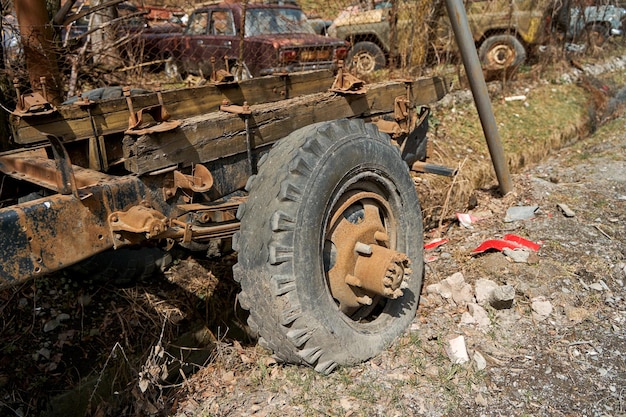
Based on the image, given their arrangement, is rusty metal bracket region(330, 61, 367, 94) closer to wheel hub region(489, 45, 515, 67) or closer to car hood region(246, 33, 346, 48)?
car hood region(246, 33, 346, 48)

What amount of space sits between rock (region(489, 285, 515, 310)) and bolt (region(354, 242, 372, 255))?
3.15 feet

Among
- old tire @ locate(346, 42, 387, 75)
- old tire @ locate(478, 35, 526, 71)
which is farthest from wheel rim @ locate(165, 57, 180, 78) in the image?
old tire @ locate(478, 35, 526, 71)

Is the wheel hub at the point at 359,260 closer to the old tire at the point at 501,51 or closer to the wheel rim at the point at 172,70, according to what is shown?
the wheel rim at the point at 172,70

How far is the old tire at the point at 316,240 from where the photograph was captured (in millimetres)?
2584

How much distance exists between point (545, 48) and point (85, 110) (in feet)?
32.6

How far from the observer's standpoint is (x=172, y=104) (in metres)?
3.83

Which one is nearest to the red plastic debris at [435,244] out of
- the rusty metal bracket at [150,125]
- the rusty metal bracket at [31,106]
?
the rusty metal bracket at [150,125]

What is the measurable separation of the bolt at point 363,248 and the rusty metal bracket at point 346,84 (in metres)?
1.09

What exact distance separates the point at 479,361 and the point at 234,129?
70.3 inches

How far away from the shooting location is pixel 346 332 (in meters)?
2.86

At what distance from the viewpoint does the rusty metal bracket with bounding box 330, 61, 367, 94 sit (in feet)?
11.7

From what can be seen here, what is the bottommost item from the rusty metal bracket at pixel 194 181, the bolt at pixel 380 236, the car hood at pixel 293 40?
the bolt at pixel 380 236

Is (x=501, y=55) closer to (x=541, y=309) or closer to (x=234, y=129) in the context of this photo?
(x=541, y=309)

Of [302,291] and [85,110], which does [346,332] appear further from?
[85,110]
